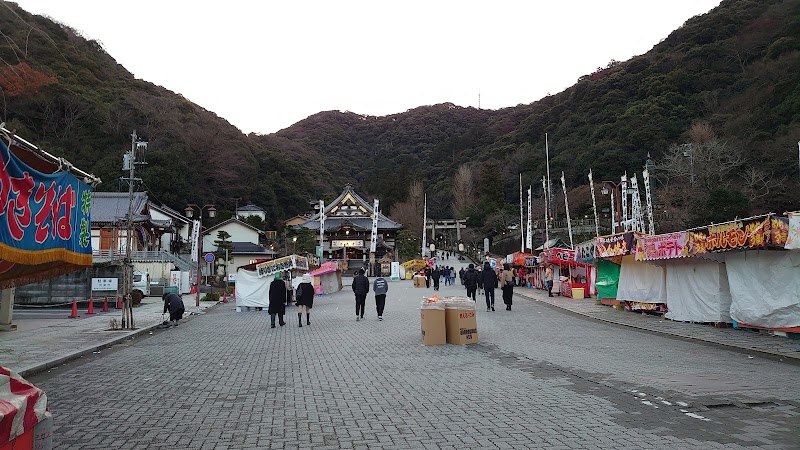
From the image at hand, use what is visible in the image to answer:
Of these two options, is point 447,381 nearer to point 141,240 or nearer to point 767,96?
point 141,240

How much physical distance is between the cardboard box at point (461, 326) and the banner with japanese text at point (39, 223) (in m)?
7.01

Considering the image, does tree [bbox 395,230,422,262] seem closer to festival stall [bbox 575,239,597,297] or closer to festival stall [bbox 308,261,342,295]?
festival stall [bbox 308,261,342,295]

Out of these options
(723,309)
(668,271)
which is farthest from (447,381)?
(668,271)

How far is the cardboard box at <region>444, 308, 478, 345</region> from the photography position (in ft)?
39.7

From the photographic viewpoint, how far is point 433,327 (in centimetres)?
1196

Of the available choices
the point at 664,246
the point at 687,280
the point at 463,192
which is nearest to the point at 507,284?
the point at 664,246

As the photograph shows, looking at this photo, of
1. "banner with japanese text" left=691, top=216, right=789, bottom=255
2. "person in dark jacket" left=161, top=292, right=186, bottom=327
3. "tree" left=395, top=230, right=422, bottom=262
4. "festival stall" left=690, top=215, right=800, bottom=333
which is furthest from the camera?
"tree" left=395, top=230, right=422, bottom=262

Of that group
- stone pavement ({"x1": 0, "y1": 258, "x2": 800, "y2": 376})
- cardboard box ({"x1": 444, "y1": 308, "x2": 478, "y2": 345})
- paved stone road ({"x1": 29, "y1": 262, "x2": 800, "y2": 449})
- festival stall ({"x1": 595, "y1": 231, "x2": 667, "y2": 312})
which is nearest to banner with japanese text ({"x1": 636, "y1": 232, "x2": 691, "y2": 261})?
festival stall ({"x1": 595, "y1": 231, "x2": 667, "y2": 312})

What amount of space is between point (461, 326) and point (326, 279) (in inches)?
1019

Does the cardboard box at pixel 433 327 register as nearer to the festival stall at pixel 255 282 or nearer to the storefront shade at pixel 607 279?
the storefront shade at pixel 607 279

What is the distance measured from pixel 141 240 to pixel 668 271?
1667 inches

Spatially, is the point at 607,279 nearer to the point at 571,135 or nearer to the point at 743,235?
the point at 743,235

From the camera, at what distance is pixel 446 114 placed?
134375 millimetres

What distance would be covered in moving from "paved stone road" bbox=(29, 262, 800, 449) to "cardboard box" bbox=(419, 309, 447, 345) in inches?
13.2
